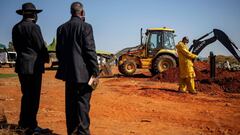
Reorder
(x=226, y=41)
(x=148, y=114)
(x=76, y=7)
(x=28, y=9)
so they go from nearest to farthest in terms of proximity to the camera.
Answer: (x=76, y=7) → (x=28, y=9) → (x=148, y=114) → (x=226, y=41)

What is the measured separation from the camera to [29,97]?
16.9 ft

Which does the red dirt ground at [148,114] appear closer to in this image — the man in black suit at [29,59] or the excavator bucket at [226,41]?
the man in black suit at [29,59]

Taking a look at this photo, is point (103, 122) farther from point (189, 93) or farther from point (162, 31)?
point (162, 31)

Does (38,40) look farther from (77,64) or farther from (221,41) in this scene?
(221,41)

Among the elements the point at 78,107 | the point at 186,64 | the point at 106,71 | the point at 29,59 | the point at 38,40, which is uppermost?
the point at 38,40

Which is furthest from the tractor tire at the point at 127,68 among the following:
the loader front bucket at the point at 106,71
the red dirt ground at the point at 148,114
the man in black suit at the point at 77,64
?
the man in black suit at the point at 77,64

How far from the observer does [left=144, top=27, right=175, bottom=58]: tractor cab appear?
18.9 m

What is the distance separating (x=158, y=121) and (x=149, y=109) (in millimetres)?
1432

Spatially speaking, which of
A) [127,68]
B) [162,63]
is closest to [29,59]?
[162,63]

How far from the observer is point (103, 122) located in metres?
6.56

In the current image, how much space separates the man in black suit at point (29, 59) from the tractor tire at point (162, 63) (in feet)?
45.2

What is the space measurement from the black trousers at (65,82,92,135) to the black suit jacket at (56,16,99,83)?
0.45ft

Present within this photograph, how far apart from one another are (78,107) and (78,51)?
783mm

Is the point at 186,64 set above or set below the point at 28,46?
below
